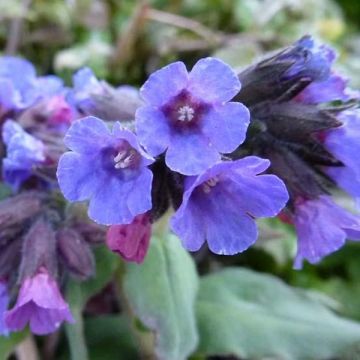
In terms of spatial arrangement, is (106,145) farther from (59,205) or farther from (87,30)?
(87,30)

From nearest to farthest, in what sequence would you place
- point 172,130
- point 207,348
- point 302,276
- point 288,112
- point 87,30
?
point 172,130, point 288,112, point 207,348, point 302,276, point 87,30

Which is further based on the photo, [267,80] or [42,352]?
[42,352]

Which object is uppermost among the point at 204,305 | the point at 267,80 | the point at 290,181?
the point at 267,80

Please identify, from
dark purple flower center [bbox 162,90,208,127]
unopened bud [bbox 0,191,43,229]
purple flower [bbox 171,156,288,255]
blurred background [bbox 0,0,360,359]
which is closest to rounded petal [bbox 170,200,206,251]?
purple flower [bbox 171,156,288,255]

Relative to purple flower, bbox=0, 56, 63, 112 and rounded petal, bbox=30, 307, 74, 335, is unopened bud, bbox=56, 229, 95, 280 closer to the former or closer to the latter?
rounded petal, bbox=30, 307, 74, 335

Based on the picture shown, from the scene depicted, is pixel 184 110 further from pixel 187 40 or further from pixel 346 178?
pixel 187 40

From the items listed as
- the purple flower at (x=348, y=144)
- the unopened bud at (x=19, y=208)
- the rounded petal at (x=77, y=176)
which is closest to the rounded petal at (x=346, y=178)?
the purple flower at (x=348, y=144)

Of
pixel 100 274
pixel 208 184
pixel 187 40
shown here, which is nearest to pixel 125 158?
pixel 208 184

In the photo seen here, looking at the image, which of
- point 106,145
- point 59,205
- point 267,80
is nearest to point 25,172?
point 59,205
